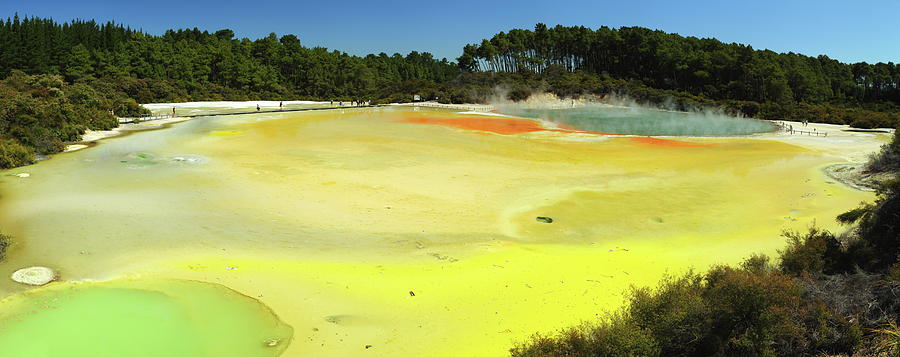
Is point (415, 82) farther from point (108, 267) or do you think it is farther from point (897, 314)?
point (897, 314)

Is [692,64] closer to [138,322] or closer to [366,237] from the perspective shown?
[366,237]

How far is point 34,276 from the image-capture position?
419 inches

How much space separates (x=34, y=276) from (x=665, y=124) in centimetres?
4832

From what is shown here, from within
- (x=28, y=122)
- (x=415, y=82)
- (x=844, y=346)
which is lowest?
(x=844, y=346)

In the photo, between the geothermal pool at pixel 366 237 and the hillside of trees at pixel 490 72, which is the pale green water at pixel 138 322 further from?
the hillside of trees at pixel 490 72

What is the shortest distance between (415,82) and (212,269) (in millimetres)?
75968

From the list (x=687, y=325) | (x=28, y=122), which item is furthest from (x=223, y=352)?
(x=28, y=122)

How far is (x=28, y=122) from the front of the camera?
26.5 metres

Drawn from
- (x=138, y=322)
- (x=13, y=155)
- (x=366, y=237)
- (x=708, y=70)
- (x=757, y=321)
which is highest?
(x=708, y=70)

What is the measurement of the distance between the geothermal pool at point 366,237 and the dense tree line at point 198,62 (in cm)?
5412

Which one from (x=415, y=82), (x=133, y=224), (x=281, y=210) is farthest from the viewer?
(x=415, y=82)

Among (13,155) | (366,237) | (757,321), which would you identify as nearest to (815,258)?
(757,321)

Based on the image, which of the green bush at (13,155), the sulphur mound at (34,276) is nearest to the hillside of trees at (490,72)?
the green bush at (13,155)

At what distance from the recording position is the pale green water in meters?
8.16
